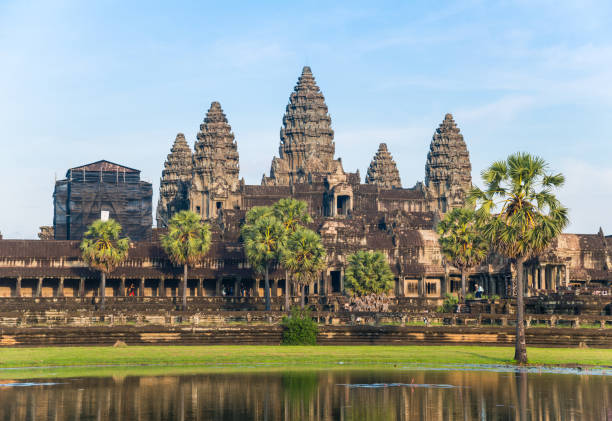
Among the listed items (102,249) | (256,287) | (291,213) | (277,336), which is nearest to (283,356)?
(277,336)

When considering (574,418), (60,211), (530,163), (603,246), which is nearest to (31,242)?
(60,211)

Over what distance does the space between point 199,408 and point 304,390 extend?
18.7ft

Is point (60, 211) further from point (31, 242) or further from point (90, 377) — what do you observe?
point (90, 377)

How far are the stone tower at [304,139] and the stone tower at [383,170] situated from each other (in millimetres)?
24308

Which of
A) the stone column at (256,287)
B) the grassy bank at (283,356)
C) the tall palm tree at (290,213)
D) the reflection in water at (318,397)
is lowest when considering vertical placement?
the reflection in water at (318,397)

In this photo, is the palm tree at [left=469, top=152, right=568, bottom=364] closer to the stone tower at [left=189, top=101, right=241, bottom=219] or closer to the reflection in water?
the reflection in water

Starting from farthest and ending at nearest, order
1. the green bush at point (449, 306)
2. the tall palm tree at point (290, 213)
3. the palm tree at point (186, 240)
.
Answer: the tall palm tree at point (290, 213), the palm tree at point (186, 240), the green bush at point (449, 306)

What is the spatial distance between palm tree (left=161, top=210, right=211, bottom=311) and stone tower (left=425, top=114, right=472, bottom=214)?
70476mm

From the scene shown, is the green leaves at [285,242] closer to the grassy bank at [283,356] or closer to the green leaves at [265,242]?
the green leaves at [265,242]

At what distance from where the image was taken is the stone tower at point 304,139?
536 ft

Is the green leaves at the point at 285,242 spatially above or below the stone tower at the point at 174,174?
below

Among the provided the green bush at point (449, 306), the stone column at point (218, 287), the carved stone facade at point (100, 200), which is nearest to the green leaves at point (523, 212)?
the green bush at point (449, 306)

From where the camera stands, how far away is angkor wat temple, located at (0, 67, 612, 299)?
317 ft

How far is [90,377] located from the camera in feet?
133
